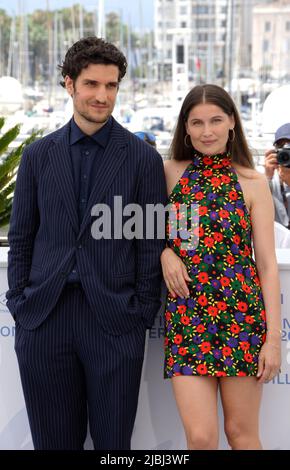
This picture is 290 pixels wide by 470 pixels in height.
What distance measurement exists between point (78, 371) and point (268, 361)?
76cm

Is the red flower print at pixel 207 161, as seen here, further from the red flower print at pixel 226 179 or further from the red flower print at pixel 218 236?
the red flower print at pixel 218 236

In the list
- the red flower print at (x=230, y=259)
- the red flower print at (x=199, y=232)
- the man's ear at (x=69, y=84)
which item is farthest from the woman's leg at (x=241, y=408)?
the man's ear at (x=69, y=84)

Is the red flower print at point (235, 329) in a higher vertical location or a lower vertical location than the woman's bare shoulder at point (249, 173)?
lower

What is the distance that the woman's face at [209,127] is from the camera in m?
3.45

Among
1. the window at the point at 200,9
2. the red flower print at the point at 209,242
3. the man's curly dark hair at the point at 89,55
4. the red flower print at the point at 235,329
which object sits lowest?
the red flower print at the point at 235,329

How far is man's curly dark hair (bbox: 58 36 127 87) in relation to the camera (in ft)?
10.8

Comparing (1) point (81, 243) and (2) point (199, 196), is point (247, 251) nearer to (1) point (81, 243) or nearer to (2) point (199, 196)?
(2) point (199, 196)

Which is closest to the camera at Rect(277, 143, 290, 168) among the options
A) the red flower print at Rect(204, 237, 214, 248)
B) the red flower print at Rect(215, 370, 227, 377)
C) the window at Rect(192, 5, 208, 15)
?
the red flower print at Rect(204, 237, 214, 248)

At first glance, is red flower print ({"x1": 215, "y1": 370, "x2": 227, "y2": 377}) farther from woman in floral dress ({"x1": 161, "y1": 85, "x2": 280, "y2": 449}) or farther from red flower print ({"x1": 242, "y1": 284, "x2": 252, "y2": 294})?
red flower print ({"x1": 242, "y1": 284, "x2": 252, "y2": 294})

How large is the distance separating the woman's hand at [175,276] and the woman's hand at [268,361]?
0.38 meters

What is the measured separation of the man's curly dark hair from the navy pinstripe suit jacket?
28cm
